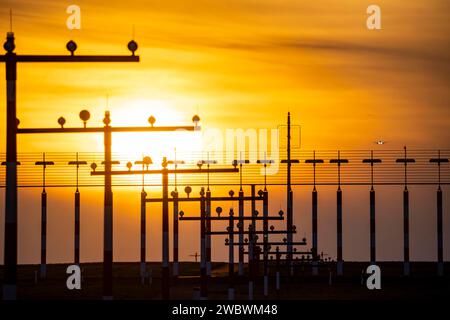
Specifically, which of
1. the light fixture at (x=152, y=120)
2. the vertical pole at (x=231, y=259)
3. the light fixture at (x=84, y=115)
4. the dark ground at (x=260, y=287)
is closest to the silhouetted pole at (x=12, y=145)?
the light fixture at (x=84, y=115)

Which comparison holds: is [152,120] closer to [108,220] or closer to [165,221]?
[108,220]

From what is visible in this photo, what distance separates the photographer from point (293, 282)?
78938mm

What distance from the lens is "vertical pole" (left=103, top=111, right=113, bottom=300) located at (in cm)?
3766

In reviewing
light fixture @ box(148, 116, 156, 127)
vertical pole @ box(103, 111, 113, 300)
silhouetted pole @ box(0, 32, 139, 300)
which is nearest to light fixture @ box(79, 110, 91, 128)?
vertical pole @ box(103, 111, 113, 300)

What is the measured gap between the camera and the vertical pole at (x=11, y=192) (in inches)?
1242

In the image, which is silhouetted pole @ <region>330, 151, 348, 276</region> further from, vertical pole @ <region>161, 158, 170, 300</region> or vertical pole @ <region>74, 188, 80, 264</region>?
vertical pole @ <region>161, 158, 170, 300</region>

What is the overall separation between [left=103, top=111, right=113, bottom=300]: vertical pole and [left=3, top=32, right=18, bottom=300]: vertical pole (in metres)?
5.81

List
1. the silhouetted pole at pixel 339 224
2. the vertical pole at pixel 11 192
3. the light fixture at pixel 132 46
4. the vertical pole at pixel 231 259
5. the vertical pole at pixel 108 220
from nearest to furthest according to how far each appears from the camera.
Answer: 1. the vertical pole at pixel 11 192
2. the light fixture at pixel 132 46
3. the vertical pole at pixel 108 220
4. the vertical pole at pixel 231 259
5. the silhouetted pole at pixel 339 224

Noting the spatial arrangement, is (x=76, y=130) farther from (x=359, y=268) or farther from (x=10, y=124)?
(x=359, y=268)

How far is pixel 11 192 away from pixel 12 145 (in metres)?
1.46

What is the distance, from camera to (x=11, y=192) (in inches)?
1244

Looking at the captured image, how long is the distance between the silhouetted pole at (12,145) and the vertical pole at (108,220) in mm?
5579

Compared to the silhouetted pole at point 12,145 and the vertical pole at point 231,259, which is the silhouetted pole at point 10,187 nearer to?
the silhouetted pole at point 12,145
